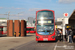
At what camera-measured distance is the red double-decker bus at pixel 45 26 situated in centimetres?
1917

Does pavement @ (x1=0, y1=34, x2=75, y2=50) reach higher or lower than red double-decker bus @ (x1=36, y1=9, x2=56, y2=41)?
lower

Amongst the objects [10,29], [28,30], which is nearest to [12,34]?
[10,29]

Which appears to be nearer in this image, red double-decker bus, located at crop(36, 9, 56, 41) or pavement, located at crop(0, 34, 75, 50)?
pavement, located at crop(0, 34, 75, 50)

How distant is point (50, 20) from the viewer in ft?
63.7

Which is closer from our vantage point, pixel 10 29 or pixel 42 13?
pixel 42 13

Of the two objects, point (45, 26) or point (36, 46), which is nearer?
point (36, 46)

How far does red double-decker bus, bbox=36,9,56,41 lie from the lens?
19172mm

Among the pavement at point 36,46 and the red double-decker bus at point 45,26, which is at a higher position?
the red double-decker bus at point 45,26

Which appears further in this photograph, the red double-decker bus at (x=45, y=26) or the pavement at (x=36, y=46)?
the red double-decker bus at (x=45, y=26)

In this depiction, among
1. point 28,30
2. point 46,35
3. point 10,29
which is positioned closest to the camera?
point 46,35

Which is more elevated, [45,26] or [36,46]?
[45,26]

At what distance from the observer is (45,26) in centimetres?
1942

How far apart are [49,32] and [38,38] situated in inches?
63.9

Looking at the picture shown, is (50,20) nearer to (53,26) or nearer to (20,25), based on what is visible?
(53,26)
